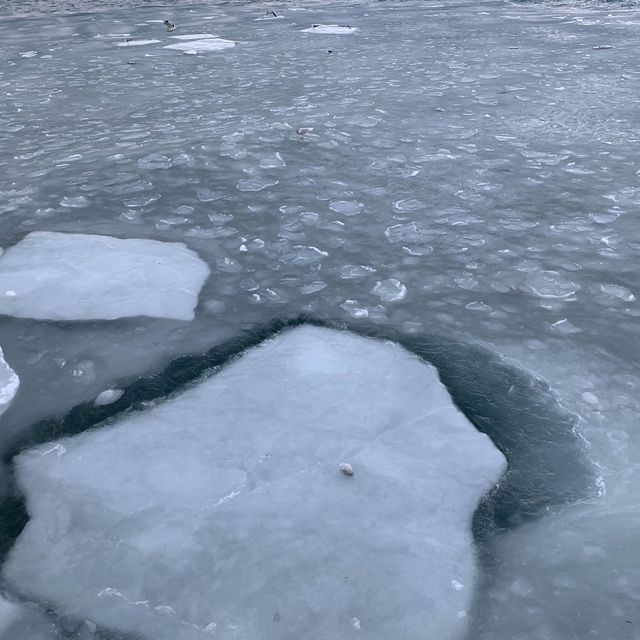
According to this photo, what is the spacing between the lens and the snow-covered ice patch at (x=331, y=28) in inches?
297

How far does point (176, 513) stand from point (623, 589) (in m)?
0.95

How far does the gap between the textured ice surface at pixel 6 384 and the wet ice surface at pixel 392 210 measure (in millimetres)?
51

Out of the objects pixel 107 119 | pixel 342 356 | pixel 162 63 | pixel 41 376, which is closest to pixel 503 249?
pixel 342 356

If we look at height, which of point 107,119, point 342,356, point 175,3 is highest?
point 342,356

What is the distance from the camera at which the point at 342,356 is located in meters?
2.11

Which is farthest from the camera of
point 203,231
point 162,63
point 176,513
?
point 162,63

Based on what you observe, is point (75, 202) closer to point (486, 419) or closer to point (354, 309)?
point (354, 309)

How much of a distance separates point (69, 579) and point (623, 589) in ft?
3.65

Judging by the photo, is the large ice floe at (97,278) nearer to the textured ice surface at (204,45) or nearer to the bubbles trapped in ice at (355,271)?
the bubbles trapped in ice at (355,271)

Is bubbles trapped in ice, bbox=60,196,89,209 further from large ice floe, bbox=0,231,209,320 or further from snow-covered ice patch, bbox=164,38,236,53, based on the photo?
snow-covered ice patch, bbox=164,38,236,53

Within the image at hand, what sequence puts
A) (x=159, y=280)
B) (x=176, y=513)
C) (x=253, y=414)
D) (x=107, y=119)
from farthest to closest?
1. (x=107, y=119)
2. (x=159, y=280)
3. (x=253, y=414)
4. (x=176, y=513)

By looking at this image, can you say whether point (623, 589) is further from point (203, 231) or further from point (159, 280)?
point (203, 231)

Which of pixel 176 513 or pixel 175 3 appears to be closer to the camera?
pixel 176 513

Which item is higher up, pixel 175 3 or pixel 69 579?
pixel 69 579
